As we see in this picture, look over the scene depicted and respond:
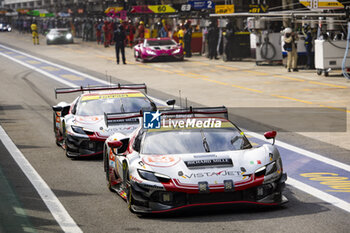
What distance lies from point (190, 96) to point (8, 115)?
6624 mm

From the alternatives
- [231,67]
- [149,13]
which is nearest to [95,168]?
[231,67]

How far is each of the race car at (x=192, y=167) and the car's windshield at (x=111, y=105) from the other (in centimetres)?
463

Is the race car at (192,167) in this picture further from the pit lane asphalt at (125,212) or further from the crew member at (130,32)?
the crew member at (130,32)

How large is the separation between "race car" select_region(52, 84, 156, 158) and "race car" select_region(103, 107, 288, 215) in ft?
12.3

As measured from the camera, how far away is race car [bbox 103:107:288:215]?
29.9 feet

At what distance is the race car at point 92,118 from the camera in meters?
14.4

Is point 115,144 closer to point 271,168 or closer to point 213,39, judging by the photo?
point 271,168

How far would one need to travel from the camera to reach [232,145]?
33.0ft

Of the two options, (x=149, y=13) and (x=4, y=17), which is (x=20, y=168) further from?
(x=4, y=17)

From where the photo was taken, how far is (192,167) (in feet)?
30.6

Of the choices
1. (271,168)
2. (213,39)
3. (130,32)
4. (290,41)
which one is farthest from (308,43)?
(130,32)

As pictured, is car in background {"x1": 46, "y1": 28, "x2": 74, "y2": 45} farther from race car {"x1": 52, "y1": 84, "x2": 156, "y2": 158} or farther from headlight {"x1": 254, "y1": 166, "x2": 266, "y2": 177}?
headlight {"x1": 254, "y1": 166, "x2": 266, "y2": 177}

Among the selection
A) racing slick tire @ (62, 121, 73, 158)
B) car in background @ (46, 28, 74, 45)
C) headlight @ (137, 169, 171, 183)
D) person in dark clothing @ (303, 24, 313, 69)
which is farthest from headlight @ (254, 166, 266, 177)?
car in background @ (46, 28, 74, 45)

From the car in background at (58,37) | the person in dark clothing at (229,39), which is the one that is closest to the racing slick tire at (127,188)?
the person in dark clothing at (229,39)
